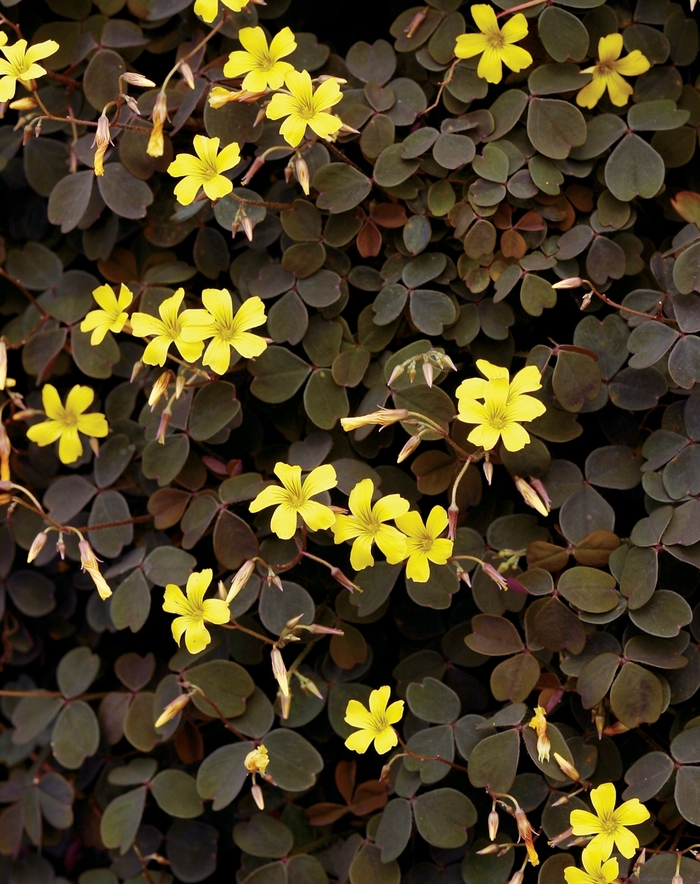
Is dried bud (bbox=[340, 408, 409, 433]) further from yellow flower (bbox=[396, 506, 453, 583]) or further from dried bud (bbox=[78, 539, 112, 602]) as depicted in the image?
dried bud (bbox=[78, 539, 112, 602])

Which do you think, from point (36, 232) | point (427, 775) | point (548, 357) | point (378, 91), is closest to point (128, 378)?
point (36, 232)

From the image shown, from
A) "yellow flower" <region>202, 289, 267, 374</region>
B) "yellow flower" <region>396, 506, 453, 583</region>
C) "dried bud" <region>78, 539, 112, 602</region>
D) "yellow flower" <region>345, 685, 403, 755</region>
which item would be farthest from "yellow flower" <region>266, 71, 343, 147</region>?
"yellow flower" <region>345, 685, 403, 755</region>

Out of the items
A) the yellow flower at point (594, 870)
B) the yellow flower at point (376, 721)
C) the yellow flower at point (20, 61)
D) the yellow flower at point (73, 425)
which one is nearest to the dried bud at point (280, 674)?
the yellow flower at point (376, 721)

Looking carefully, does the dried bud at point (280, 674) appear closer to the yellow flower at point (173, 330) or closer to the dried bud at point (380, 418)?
the dried bud at point (380, 418)

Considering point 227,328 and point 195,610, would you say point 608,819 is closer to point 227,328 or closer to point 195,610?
point 195,610

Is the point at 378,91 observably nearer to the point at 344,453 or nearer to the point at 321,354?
the point at 321,354
